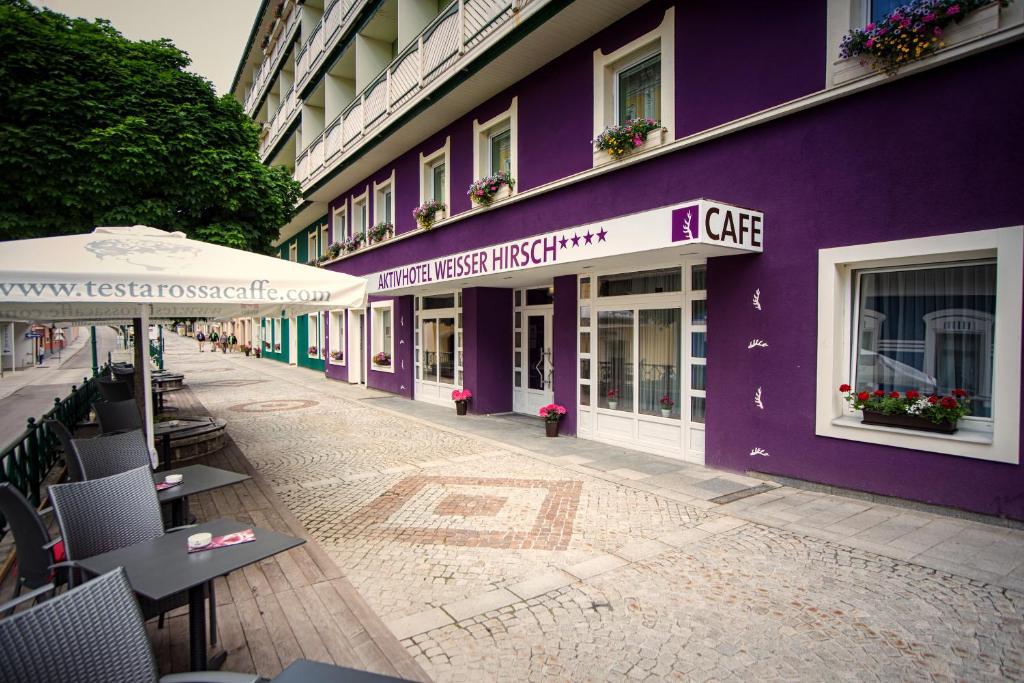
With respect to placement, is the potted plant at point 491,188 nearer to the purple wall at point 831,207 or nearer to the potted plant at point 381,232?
the purple wall at point 831,207

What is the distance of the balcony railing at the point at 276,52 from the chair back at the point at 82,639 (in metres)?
23.9

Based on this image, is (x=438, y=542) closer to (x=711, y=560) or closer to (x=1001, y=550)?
(x=711, y=560)

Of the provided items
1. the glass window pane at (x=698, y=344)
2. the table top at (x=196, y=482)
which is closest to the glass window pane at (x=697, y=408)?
the glass window pane at (x=698, y=344)

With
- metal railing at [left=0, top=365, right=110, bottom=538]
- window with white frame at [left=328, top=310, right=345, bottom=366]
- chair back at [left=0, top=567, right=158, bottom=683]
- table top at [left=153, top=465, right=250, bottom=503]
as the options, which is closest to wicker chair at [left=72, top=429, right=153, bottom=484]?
table top at [left=153, top=465, right=250, bottom=503]

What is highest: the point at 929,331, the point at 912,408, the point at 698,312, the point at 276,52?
the point at 276,52

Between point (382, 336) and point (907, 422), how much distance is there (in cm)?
1399

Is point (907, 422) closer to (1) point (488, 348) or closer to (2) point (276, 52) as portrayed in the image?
(1) point (488, 348)

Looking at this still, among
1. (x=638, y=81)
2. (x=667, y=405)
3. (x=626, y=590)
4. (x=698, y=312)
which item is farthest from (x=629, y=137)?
(x=626, y=590)

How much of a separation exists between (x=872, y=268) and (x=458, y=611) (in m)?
5.30

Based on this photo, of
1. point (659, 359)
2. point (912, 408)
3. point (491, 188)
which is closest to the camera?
point (912, 408)

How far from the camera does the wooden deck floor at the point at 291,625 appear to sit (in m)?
2.93

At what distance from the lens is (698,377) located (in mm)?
7195

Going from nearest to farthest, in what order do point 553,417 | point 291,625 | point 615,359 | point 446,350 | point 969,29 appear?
point 291,625, point 969,29, point 615,359, point 553,417, point 446,350

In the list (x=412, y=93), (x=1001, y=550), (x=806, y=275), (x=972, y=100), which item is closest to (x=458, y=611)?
(x=1001, y=550)
